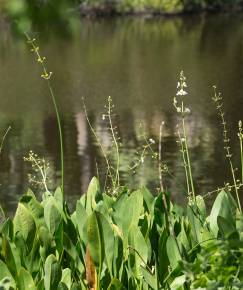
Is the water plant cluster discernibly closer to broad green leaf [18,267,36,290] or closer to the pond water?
broad green leaf [18,267,36,290]

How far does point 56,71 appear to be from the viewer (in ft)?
57.8

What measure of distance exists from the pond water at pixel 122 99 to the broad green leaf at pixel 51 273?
586 mm

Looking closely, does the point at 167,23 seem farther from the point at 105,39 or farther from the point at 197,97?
the point at 197,97

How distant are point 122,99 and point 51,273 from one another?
12.1 m

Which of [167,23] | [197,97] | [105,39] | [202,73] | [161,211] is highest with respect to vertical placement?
[167,23]

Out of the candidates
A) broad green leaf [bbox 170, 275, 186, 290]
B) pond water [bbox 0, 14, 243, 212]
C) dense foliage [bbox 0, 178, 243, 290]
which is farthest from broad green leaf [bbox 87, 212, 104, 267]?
pond water [bbox 0, 14, 243, 212]

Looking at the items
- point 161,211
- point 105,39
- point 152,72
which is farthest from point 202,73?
point 161,211

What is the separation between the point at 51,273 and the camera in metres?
2.12

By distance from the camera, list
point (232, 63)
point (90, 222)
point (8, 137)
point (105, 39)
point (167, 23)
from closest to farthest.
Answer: point (90, 222) → point (8, 137) → point (232, 63) → point (105, 39) → point (167, 23)

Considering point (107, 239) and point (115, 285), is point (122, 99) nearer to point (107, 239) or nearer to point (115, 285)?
point (107, 239)

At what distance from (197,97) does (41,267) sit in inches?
470

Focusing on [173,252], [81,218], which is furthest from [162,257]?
[81,218]

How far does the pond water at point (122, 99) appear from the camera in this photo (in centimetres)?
877

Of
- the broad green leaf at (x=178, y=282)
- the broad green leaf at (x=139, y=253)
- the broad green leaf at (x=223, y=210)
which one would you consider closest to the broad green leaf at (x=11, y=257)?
the broad green leaf at (x=139, y=253)
